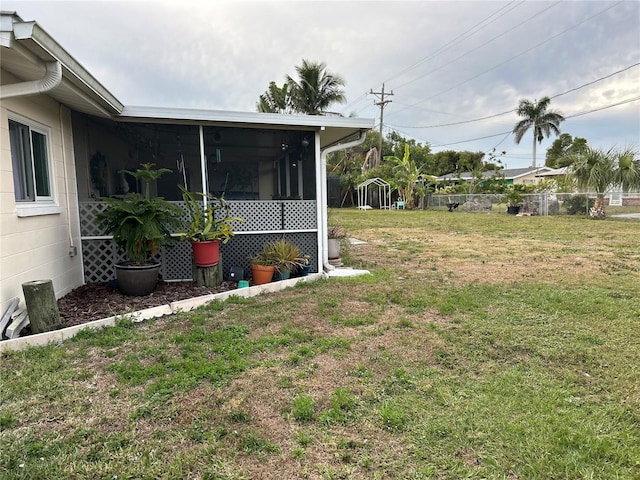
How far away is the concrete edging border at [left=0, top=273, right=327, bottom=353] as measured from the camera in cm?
337

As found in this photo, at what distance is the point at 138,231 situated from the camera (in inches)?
183

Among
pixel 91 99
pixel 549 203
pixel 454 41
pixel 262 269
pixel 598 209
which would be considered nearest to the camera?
pixel 91 99

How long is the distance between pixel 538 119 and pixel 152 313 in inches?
1839

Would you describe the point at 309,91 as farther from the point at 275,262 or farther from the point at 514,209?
the point at 275,262

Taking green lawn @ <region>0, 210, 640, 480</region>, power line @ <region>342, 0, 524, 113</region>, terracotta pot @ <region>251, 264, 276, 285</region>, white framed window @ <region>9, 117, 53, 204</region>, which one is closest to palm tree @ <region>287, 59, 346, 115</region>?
power line @ <region>342, 0, 524, 113</region>

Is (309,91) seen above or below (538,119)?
below

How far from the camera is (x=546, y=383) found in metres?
2.76

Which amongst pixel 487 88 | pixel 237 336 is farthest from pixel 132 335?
pixel 487 88

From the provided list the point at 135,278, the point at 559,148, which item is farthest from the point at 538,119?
the point at 135,278

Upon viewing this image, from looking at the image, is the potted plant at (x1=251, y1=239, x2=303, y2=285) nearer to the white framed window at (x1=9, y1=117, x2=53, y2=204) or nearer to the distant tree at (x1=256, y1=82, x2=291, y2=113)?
the white framed window at (x1=9, y1=117, x2=53, y2=204)

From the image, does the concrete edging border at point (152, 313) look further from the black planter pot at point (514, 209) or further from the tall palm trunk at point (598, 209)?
the black planter pot at point (514, 209)

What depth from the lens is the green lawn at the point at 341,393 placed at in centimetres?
199

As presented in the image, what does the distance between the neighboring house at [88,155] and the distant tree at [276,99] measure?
15421 mm

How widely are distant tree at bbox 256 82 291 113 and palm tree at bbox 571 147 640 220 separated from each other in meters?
15.4
